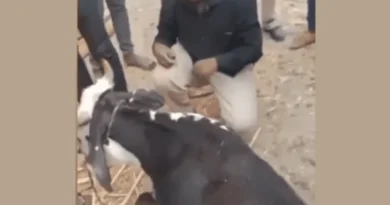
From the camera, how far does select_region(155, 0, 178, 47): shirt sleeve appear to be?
1.88 meters

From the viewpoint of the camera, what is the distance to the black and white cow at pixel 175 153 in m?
1.85

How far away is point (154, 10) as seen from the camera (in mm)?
1889

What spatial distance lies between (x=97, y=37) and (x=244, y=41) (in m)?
0.29

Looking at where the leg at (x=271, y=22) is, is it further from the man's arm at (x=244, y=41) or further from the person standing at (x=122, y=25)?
the person standing at (x=122, y=25)

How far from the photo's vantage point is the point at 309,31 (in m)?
1.88

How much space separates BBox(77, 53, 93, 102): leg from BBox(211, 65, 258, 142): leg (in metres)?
0.25

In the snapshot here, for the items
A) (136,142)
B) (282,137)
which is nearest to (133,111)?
(136,142)

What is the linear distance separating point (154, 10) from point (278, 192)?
43cm

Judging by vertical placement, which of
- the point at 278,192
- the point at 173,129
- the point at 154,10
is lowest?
the point at 278,192

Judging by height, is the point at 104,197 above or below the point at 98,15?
below

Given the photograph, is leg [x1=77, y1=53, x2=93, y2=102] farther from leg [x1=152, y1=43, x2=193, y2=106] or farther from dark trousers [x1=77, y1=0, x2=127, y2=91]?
leg [x1=152, y1=43, x2=193, y2=106]

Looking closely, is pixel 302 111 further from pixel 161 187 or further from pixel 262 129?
pixel 161 187

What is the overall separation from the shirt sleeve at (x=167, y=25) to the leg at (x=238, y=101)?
4.5 inches

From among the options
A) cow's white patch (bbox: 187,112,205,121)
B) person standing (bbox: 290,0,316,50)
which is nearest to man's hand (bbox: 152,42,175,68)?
cow's white patch (bbox: 187,112,205,121)
